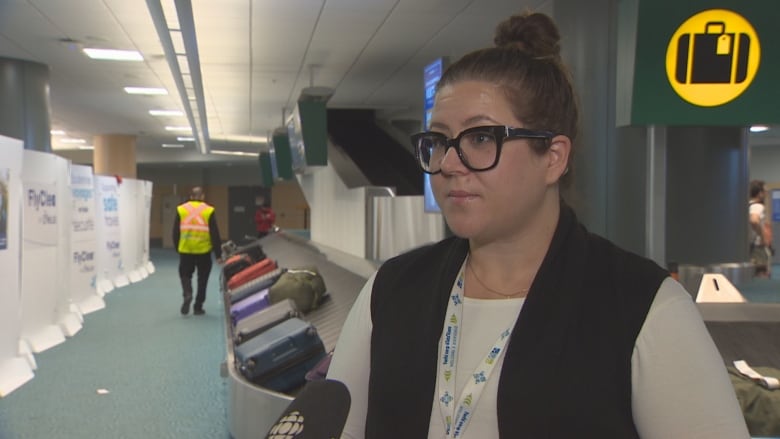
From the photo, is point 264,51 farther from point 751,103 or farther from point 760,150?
point 760,150

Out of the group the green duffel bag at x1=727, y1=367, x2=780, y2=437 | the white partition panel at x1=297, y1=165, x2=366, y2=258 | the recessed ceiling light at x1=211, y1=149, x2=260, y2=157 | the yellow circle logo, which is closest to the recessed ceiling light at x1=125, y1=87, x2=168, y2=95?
the white partition panel at x1=297, y1=165, x2=366, y2=258

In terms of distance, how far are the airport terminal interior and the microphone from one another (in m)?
0.68

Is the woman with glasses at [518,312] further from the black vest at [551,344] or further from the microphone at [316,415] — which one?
the microphone at [316,415]

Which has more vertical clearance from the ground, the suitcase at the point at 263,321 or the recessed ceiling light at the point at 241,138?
the recessed ceiling light at the point at 241,138

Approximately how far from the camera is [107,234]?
42.7 ft

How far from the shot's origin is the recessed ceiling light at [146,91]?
43.0 feet

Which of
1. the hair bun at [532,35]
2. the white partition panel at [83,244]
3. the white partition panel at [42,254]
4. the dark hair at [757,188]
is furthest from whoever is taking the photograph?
the dark hair at [757,188]

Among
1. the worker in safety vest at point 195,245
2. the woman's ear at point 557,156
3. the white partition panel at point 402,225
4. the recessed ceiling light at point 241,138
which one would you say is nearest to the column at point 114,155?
the recessed ceiling light at point 241,138

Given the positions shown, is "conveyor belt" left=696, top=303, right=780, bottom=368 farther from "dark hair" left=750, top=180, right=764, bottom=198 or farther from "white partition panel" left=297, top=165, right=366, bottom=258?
"dark hair" left=750, top=180, right=764, bottom=198

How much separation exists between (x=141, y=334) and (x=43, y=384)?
8.19ft

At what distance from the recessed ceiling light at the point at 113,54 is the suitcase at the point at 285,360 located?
21.6 ft

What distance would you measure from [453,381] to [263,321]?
484 cm

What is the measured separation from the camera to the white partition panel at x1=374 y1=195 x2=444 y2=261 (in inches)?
307

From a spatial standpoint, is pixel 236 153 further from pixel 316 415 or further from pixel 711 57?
pixel 316 415
